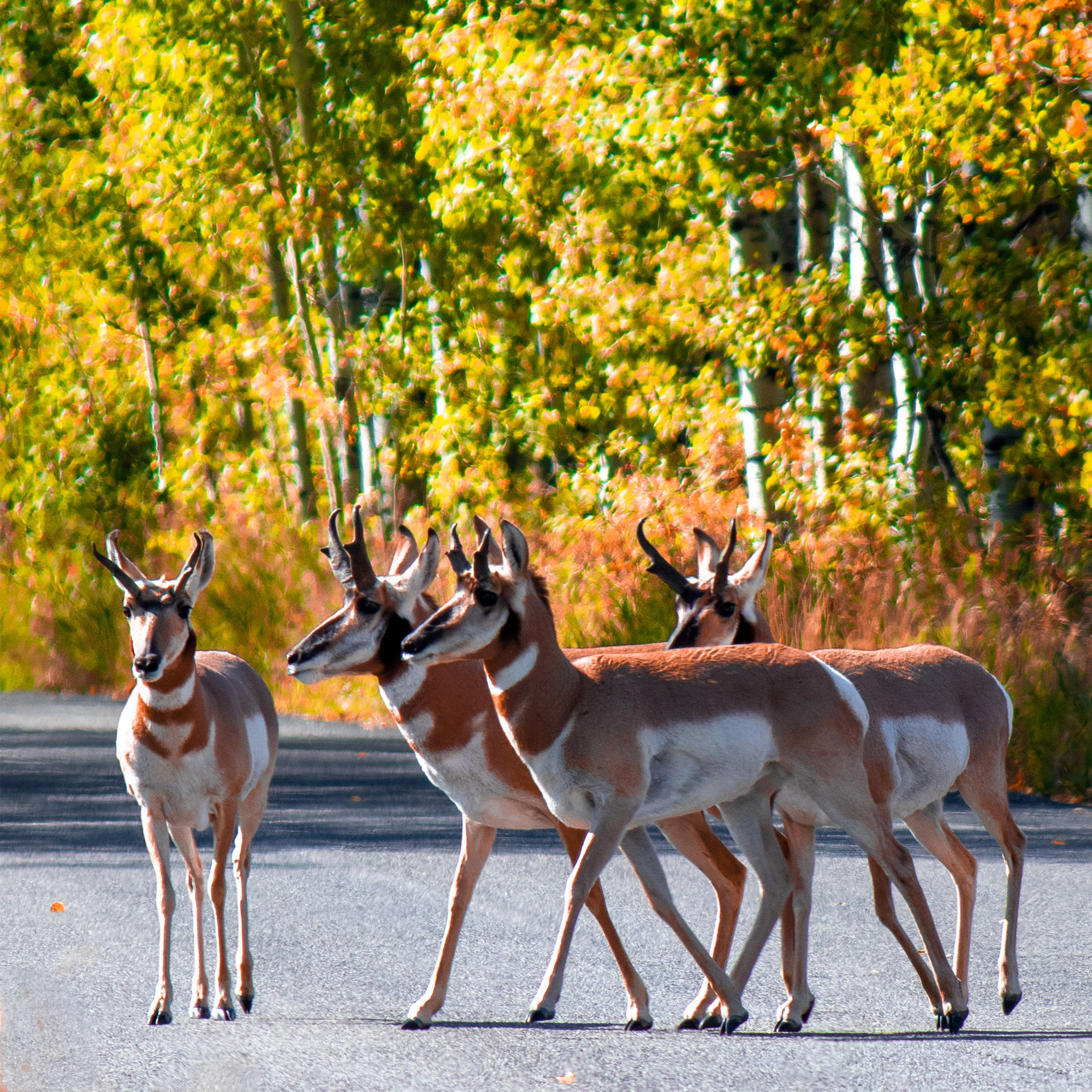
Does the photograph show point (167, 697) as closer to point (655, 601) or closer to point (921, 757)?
point (921, 757)

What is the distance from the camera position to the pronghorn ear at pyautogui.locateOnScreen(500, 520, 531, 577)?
6.09 m

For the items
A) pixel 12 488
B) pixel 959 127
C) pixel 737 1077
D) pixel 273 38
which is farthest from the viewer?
pixel 12 488

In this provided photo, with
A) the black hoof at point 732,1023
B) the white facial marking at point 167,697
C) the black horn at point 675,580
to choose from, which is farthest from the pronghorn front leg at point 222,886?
the black horn at point 675,580

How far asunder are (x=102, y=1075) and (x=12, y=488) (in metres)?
23.3

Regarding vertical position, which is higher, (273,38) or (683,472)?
(273,38)

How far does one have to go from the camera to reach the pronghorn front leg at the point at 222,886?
668 cm

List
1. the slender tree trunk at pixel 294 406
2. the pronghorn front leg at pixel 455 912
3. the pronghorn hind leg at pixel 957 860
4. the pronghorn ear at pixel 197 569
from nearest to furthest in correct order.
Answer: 1. the pronghorn front leg at pixel 455 912
2. the pronghorn ear at pixel 197 569
3. the pronghorn hind leg at pixel 957 860
4. the slender tree trunk at pixel 294 406

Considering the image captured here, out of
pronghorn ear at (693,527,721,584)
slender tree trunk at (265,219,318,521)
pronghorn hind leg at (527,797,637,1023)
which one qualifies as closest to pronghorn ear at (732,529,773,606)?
pronghorn ear at (693,527,721,584)

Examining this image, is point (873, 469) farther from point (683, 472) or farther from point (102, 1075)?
point (102, 1075)

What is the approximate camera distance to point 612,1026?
6723 mm

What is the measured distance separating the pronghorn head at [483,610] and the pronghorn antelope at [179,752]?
106 cm

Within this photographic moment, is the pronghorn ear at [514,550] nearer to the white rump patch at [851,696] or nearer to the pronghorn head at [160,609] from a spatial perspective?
the white rump patch at [851,696]

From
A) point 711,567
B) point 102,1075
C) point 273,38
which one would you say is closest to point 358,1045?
point 102,1075

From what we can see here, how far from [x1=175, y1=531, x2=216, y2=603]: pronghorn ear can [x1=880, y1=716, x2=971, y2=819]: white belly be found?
2.60 metres
